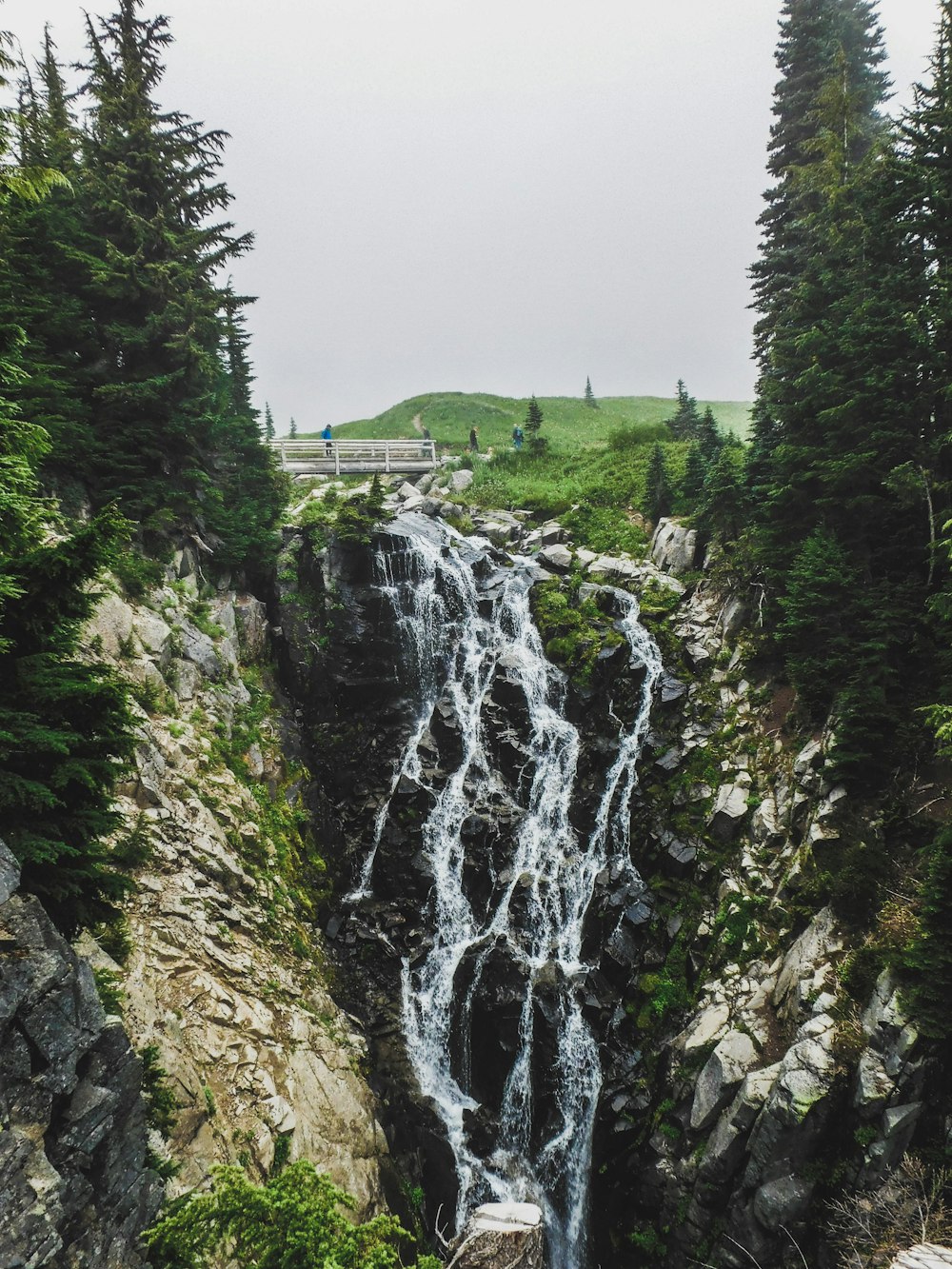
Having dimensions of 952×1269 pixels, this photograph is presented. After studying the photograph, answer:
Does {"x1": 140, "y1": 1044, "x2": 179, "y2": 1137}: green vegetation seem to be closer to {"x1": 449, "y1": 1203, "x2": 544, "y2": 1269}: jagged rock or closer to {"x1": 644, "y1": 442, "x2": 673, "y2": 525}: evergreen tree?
{"x1": 449, "y1": 1203, "x2": 544, "y2": 1269}: jagged rock

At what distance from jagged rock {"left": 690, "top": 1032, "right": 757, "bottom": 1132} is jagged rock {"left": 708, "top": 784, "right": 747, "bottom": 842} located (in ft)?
16.0

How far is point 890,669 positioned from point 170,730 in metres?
16.2

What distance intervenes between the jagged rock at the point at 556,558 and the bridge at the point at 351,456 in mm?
13182

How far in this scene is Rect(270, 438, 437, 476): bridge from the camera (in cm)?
3506

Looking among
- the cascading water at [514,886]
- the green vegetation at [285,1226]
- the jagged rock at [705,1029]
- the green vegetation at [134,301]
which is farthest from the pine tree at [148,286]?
the jagged rock at [705,1029]

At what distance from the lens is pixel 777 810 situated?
50.5ft

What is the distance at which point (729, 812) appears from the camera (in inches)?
648

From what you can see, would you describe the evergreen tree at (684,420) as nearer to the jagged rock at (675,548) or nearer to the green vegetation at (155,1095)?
the jagged rock at (675,548)

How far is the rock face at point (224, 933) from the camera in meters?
10.2

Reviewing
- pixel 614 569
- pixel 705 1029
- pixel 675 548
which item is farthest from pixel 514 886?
pixel 675 548

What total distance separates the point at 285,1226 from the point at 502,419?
60.1m

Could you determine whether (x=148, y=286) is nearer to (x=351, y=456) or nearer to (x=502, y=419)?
(x=351, y=456)

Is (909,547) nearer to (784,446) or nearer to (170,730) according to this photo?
(784,446)

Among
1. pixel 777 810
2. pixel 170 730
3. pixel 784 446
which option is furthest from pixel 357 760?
pixel 784 446
